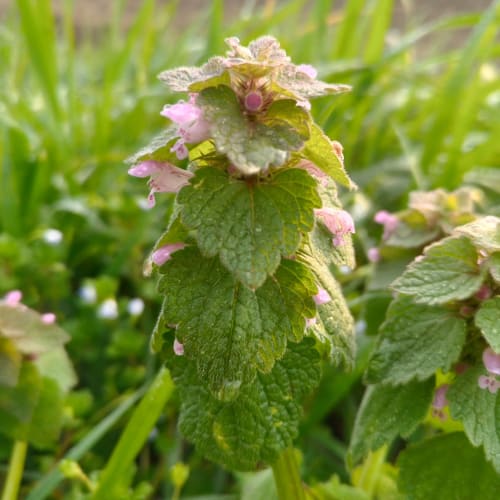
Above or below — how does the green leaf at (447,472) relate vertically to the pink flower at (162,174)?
below

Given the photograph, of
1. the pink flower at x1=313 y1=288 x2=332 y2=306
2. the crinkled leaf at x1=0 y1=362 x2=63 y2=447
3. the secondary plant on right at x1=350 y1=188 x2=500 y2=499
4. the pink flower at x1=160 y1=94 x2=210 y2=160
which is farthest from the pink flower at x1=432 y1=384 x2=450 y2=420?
the crinkled leaf at x1=0 y1=362 x2=63 y2=447

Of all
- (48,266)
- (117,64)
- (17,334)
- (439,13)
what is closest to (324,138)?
(17,334)

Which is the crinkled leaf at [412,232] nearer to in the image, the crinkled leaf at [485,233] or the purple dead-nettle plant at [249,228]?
the crinkled leaf at [485,233]

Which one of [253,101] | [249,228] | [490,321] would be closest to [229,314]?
[249,228]

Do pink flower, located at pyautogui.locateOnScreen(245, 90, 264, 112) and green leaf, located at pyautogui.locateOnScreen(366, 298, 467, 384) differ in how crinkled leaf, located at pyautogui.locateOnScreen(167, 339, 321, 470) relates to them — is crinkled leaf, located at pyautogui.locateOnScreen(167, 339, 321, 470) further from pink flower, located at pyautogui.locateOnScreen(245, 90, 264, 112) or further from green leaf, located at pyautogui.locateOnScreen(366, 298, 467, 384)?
pink flower, located at pyautogui.locateOnScreen(245, 90, 264, 112)

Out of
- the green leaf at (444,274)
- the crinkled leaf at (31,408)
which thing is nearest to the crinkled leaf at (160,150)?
the green leaf at (444,274)

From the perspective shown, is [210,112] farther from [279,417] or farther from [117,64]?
[117,64]

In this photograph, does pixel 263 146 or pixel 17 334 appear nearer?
pixel 263 146
